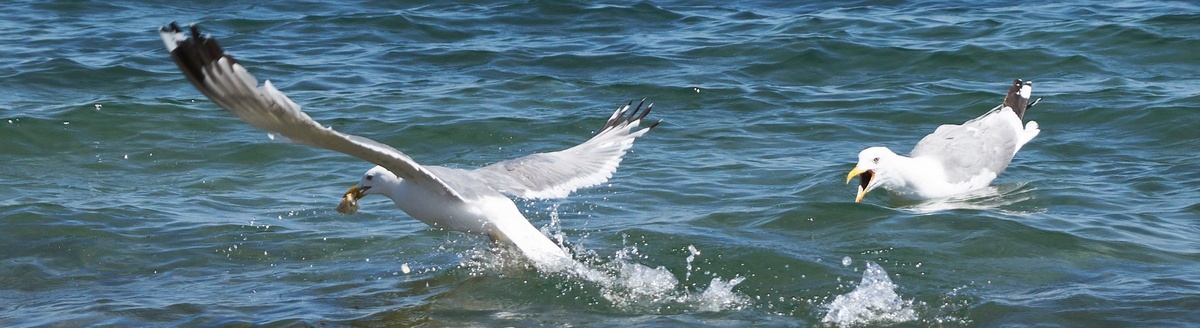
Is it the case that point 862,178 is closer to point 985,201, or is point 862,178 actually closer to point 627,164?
point 985,201

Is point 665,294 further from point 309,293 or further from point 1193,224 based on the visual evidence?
point 1193,224

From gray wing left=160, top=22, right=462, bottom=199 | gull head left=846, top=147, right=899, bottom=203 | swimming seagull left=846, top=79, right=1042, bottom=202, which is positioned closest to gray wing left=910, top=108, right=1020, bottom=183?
swimming seagull left=846, top=79, right=1042, bottom=202

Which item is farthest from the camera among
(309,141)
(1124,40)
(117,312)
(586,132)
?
(1124,40)

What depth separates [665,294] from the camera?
232 inches

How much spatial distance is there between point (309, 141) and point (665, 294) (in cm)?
166

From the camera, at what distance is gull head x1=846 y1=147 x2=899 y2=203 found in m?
7.72

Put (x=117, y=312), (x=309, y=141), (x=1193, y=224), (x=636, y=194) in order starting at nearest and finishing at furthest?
1. (x=309, y=141)
2. (x=117, y=312)
3. (x=1193, y=224)
4. (x=636, y=194)

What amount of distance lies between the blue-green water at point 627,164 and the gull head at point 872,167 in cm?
15

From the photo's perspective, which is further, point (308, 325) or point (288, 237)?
point (288, 237)

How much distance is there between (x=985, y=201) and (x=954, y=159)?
0.40m

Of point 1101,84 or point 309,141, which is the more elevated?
point 309,141

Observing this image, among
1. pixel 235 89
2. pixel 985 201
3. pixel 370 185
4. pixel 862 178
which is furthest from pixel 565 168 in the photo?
pixel 235 89

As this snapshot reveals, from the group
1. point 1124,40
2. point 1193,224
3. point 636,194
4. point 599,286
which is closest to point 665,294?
point 599,286

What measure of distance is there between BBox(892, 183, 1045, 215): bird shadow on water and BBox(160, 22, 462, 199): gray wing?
3.77 metres
